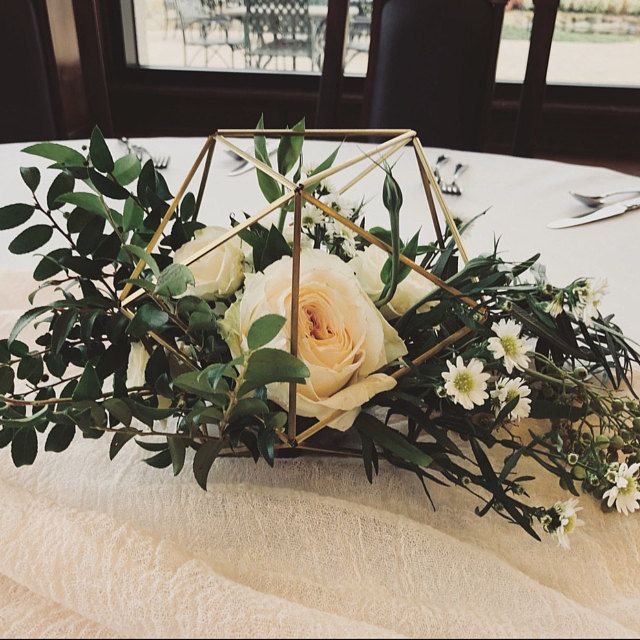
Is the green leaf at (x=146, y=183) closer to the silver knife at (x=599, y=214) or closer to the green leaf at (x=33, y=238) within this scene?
the green leaf at (x=33, y=238)

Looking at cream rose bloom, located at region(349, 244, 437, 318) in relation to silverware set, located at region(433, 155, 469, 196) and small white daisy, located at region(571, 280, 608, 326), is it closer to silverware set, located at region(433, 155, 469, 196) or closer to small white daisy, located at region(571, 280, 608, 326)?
small white daisy, located at region(571, 280, 608, 326)

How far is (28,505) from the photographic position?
449 mm

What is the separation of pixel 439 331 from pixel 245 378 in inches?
6.5

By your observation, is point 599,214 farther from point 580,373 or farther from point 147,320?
point 147,320

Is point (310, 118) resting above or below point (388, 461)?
below

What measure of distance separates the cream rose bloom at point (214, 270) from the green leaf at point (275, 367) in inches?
4.3

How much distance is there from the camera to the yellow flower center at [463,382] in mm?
403

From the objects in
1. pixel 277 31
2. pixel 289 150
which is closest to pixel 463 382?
pixel 289 150

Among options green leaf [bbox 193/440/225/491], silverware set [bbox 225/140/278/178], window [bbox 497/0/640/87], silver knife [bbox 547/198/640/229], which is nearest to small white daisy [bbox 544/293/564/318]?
green leaf [bbox 193/440/225/491]

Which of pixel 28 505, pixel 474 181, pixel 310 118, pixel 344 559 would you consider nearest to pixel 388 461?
pixel 344 559

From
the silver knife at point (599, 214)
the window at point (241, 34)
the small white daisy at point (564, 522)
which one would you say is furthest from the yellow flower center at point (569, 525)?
the window at point (241, 34)

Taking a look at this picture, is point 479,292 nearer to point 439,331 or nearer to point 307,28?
point 439,331

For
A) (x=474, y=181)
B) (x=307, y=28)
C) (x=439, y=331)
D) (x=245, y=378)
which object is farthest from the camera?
(x=307, y=28)

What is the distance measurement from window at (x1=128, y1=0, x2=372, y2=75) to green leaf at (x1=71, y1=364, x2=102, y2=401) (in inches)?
107
